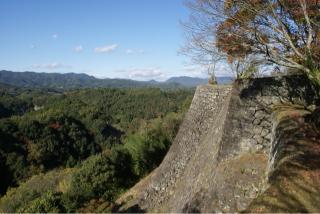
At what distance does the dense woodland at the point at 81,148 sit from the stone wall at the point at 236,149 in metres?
9.66

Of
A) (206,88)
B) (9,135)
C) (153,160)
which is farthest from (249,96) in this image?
(9,135)

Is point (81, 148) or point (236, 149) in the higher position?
point (236, 149)

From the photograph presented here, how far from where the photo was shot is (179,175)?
13133 mm

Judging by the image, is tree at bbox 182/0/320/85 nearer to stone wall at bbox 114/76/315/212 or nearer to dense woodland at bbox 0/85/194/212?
stone wall at bbox 114/76/315/212

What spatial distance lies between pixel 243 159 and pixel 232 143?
23.5 inches

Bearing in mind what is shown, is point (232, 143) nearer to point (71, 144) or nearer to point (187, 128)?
point (187, 128)

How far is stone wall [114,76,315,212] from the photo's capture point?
8043mm

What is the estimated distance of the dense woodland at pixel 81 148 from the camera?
79.6 ft

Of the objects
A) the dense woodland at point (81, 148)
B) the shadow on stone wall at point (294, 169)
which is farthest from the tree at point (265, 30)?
the dense woodland at point (81, 148)

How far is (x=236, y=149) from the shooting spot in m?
9.41

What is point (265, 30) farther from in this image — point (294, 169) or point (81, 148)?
point (81, 148)

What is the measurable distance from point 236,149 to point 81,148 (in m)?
60.7

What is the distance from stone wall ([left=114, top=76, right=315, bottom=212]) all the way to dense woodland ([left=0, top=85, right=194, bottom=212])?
9661mm

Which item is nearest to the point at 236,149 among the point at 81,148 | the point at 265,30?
the point at 265,30
